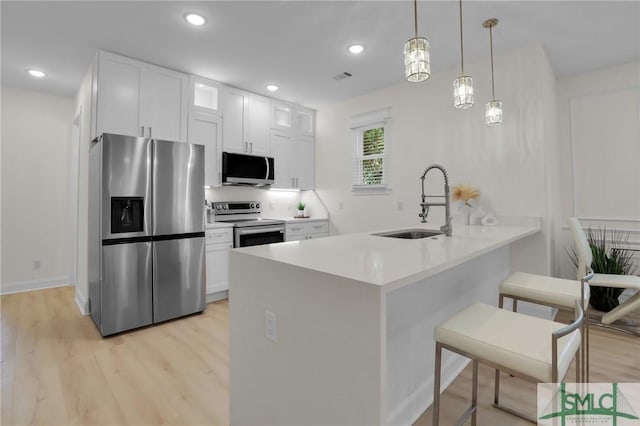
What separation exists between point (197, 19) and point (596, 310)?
456 centimetres

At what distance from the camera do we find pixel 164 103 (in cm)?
335

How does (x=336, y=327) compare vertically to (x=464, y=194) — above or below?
below

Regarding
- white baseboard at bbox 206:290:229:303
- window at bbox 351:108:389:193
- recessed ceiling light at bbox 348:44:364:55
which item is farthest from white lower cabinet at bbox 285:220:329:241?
recessed ceiling light at bbox 348:44:364:55

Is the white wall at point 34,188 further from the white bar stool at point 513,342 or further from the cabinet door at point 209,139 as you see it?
the white bar stool at point 513,342

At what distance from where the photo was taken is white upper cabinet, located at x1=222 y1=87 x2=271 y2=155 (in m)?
3.92

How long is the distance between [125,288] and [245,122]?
2.38m

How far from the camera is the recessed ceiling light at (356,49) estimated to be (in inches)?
116

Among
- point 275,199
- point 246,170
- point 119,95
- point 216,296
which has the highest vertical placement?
point 119,95

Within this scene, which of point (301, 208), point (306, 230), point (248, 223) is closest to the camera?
point (248, 223)

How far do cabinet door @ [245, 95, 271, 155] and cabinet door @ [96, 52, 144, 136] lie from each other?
4.30 feet

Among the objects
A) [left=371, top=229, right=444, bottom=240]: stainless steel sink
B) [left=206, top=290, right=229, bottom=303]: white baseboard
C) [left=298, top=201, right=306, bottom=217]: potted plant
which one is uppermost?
[left=298, top=201, right=306, bottom=217]: potted plant

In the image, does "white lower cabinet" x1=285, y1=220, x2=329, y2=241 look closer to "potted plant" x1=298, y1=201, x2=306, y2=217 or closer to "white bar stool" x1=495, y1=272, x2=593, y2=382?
"potted plant" x1=298, y1=201, x2=306, y2=217

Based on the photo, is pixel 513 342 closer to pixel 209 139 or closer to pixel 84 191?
pixel 209 139

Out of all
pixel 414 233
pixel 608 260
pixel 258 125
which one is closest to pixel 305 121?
pixel 258 125
